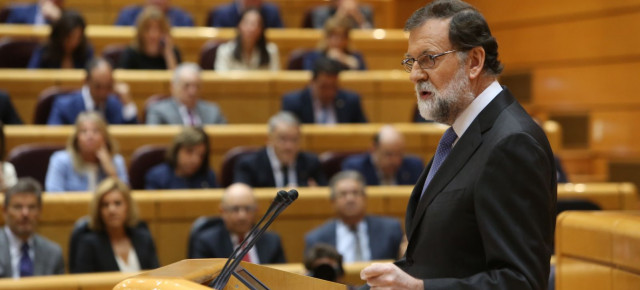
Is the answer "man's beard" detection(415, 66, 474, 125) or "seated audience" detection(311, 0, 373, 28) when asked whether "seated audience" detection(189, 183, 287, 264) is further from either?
"seated audience" detection(311, 0, 373, 28)

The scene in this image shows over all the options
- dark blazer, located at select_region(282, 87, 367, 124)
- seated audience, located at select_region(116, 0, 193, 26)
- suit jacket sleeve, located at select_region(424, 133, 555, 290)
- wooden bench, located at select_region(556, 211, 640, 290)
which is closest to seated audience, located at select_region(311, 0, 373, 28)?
seated audience, located at select_region(116, 0, 193, 26)

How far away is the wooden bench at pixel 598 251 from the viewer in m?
1.49

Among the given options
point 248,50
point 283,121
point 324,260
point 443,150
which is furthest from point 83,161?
point 443,150

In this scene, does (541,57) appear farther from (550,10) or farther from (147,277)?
(147,277)

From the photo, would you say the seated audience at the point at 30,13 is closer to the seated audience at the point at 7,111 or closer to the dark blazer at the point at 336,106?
the seated audience at the point at 7,111

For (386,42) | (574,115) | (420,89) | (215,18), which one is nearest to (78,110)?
(215,18)

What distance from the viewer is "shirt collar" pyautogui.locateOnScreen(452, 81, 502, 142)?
123 centimetres

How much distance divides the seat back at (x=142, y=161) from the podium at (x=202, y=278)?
8.16 feet

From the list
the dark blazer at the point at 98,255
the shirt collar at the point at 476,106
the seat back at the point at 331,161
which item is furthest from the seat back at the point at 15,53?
the shirt collar at the point at 476,106

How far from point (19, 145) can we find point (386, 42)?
92.5 inches

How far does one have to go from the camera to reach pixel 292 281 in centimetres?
126

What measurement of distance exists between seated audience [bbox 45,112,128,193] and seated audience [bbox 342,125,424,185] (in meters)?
0.98

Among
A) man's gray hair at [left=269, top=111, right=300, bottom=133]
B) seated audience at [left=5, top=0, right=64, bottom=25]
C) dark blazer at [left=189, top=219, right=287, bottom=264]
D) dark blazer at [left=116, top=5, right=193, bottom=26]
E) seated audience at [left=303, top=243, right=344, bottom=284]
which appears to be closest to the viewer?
seated audience at [left=303, top=243, right=344, bottom=284]

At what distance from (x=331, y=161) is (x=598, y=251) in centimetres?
239
